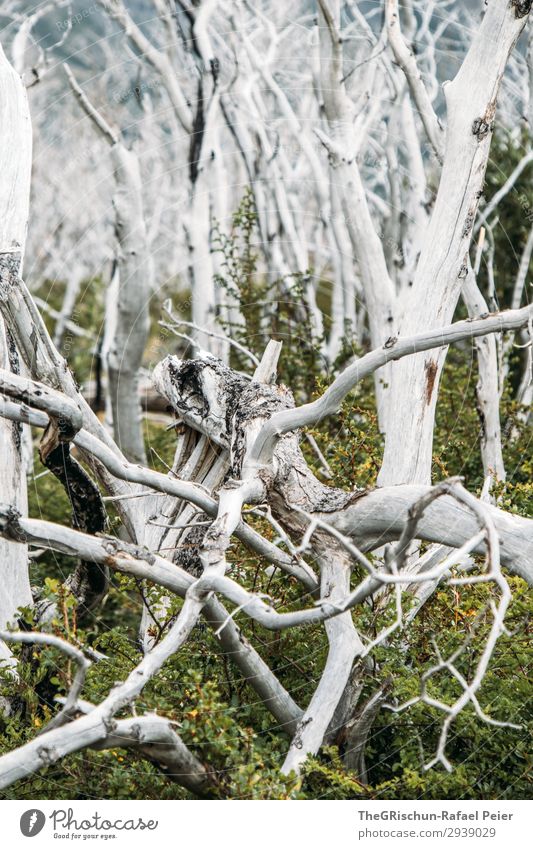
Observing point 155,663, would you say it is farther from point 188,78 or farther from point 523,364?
point 188,78

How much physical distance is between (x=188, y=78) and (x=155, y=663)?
385 inches

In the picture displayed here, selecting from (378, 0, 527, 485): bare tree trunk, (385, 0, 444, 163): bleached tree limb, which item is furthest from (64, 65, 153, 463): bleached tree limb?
(378, 0, 527, 485): bare tree trunk

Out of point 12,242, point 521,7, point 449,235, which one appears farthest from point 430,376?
point 12,242

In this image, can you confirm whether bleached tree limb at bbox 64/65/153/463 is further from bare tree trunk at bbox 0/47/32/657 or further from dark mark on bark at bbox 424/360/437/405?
dark mark on bark at bbox 424/360/437/405

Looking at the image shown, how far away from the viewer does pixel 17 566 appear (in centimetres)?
497

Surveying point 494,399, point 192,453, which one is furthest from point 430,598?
point 494,399

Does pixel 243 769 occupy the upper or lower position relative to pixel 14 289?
lower

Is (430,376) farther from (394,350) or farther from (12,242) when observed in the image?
(12,242)

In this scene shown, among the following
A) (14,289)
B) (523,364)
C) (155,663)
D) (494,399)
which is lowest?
(523,364)

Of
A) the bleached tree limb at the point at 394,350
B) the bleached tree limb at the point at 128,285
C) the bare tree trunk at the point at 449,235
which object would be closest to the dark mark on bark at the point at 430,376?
the bare tree trunk at the point at 449,235

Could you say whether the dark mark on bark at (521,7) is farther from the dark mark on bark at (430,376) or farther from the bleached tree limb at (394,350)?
the bleached tree limb at (394,350)

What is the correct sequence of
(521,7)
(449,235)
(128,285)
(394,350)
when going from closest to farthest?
1. (394,350)
2. (521,7)
3. (449,235)
4. (128,285)

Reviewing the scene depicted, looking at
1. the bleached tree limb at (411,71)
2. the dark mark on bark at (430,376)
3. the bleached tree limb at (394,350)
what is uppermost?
the bleached tree limb at (411,71)
